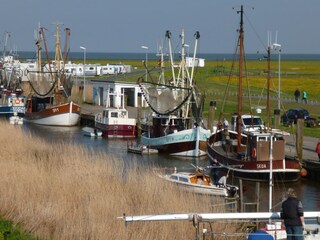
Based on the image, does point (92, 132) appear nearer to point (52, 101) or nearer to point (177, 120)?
point (177, 120)

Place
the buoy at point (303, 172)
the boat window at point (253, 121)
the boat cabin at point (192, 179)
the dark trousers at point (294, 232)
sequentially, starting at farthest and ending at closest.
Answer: the boat window at point (253, 121)
the buoy at point (303, 172)
the boat cabin at point (192, 179)
the dark trousers at point (294, 232)

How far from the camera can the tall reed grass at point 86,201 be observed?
75.8 ft

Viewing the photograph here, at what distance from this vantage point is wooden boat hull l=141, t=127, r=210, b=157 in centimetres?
5653

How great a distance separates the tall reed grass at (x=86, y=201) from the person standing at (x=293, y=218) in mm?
3803

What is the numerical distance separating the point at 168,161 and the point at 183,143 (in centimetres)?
283

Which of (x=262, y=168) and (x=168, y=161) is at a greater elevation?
(x=262, y=168)

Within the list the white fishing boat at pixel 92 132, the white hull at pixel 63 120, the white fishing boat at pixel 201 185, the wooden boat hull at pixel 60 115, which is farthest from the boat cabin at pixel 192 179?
the white hull at pixel 63 120

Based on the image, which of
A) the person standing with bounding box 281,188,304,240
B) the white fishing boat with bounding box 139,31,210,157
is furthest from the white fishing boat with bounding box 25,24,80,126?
the person standing with bounding box 281,188,304,240

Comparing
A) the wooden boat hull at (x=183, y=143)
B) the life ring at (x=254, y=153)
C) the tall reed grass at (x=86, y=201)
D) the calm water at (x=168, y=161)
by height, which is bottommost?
the calm water at (x=168, y=161)

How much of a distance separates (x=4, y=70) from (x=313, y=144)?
77281 millimetres

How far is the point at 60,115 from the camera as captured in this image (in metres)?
81.9

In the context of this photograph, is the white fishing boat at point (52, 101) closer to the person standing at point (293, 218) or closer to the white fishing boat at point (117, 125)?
the white fishing boat at point (117, 125)

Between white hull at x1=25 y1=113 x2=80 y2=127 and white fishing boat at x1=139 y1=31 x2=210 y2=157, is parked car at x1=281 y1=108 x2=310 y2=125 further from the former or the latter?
white hull at x1=25 y1=113 x2=80 y2=127

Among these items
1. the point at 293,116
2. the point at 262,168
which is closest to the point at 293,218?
the point at 262,168
